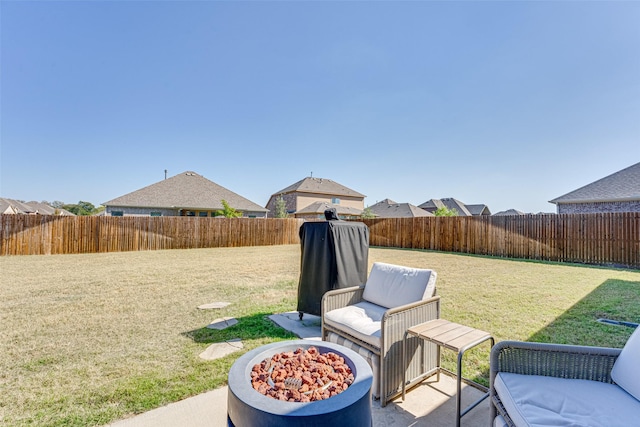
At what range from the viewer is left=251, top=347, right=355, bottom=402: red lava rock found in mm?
1387

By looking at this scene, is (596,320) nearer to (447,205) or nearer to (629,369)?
(629,369)

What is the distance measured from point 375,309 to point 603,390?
1.87 m

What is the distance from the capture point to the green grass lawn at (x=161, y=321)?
2.52 metres

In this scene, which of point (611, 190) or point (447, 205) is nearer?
point (611, 190)

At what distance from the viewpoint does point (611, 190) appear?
13758 millimetres

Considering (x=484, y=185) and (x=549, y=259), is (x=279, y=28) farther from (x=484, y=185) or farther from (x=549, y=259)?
(x=484, y=185)

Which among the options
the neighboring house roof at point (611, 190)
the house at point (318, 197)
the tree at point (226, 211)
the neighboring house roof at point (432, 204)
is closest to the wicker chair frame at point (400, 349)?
the neighboring house roof at point (611, 190)

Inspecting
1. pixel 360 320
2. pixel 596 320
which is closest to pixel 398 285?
pixel 360 320

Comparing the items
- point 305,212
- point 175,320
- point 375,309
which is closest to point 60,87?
point 175,320

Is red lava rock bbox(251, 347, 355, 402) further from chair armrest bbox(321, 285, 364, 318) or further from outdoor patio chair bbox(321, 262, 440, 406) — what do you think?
chair armrest bbox(321, 285, 364, 318)

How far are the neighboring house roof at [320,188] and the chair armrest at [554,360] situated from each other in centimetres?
3447

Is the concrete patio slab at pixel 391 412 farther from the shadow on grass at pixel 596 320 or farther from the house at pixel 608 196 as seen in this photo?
the house at pixel 608 196

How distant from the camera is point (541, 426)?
51.5 inches

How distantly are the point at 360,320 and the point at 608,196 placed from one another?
56.8 ft
